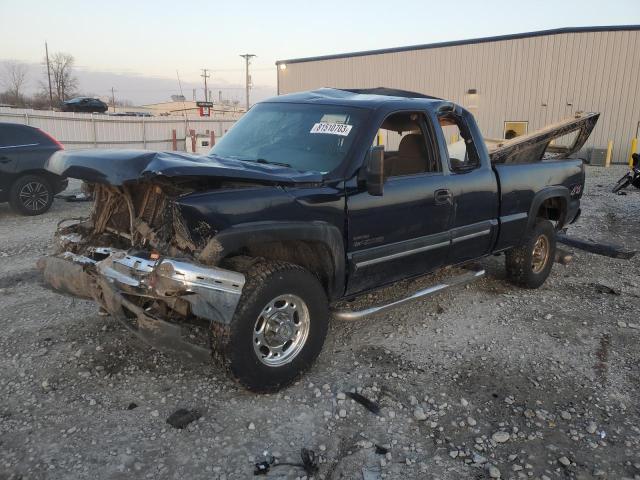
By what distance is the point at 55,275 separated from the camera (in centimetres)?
353

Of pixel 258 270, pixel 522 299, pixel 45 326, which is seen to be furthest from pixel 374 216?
pixel 45 326

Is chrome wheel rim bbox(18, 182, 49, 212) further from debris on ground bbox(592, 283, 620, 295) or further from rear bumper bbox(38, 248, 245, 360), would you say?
debris on ground bbox(592, 283, 620, 295)

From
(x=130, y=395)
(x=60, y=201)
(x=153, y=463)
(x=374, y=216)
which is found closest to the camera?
(x=153, y=463)

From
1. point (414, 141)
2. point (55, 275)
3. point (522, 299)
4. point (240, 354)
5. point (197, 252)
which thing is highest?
point (414, 141)

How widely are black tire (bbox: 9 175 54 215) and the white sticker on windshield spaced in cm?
749

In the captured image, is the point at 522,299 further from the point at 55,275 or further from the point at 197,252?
the point at 55,275

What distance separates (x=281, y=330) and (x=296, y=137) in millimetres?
1547

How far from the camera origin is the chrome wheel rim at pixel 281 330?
3.31 meters

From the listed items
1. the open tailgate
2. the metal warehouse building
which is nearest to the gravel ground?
the open tailgate

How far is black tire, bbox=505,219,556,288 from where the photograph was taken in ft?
18.4

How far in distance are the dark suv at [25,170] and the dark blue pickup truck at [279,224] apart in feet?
20.7

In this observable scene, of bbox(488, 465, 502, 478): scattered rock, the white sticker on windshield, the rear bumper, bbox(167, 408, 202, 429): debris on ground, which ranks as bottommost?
bbox(488, 465, 502, 478): scattered rock

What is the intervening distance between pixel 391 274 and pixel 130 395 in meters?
2.08

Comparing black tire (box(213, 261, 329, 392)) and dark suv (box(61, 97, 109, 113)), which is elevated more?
dark suv (box(61, 97, 109, 113))
